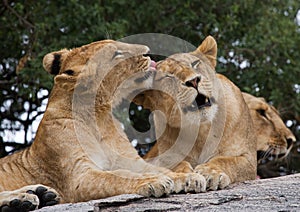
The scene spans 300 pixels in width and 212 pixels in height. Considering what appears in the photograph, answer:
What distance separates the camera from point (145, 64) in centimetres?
465

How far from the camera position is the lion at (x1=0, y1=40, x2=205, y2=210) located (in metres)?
4.09

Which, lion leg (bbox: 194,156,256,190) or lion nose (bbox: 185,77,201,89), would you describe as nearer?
lion leg (bbox: 194,156,256,190)

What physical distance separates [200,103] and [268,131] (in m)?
1.52

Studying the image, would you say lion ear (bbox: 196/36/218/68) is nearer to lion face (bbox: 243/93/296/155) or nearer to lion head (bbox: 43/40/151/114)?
lion head (bbox: 43/40/151/114)

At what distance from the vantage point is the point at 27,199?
3836 millimetres

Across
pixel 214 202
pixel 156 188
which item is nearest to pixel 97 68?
pixel 156 188

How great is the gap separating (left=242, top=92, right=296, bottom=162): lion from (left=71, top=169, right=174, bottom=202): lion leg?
2.10m

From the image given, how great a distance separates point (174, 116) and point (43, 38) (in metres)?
2.19

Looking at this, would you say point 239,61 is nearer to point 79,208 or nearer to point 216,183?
point 216,183

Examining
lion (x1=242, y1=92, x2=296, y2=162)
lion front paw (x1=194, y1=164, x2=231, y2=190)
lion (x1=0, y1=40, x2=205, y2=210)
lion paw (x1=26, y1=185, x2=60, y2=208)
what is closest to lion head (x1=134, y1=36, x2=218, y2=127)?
lion (x1=0, y1=40, x2=205, y2=210)

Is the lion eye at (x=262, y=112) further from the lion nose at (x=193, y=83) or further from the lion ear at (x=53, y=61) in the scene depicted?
the lion ear at (x=53, y=61)

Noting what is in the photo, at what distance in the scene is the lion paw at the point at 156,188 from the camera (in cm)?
368

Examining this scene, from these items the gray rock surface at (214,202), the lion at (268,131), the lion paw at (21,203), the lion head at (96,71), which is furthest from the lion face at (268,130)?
the lion paw at (21,203)

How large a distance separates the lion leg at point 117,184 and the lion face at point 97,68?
2.02 feet
